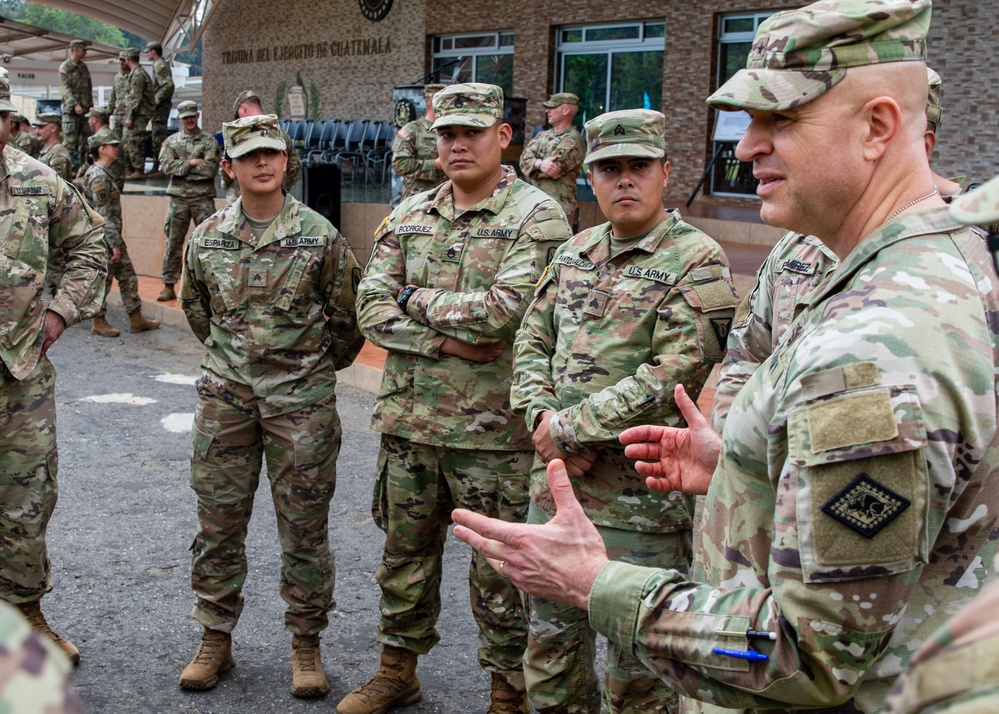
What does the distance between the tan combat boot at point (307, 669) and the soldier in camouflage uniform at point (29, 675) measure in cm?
326

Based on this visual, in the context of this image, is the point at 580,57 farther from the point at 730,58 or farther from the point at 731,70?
the point at 731,70

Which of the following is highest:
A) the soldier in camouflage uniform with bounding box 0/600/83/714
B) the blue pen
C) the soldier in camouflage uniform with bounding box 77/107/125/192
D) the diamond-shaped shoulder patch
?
the soldier in camouflage uniform with bounding box 77/107/125/192

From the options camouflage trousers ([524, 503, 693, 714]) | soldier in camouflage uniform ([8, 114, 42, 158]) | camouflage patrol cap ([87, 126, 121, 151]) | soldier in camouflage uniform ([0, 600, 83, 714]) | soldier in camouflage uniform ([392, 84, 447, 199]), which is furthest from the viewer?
soldier in camouflage uniform ([8, 114, 42, 158])

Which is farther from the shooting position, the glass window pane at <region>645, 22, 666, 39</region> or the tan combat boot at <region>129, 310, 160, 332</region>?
the glass window pane at <region>645, 22, 666, 39</region>

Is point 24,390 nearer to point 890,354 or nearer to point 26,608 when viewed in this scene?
point 26,608

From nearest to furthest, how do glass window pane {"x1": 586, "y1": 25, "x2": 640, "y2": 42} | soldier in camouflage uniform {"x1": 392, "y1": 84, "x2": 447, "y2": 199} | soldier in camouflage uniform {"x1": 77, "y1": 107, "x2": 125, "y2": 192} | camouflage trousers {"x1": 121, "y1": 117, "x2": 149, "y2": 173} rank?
soldier in camouflage uniform {"x1": 392, "y1": 84, "x2": 447, "y2": 199}
soldier in camouflage uniform {"x1": 77, "y1": 107, "x2": 125, "y2": 192}
camouflage trousers {"x1": 121, "y1": 117, "x2": 149, "y2": 173}
glass window pane {"x1": 586, "y1": 25, "x2": 640, "y2": 42}

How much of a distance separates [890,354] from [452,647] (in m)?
3.15

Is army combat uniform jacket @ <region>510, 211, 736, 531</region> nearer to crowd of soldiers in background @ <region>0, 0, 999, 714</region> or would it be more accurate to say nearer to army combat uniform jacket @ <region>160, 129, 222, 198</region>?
crowd of soldiers in background @ <region>0, 0, 999, 714</region>

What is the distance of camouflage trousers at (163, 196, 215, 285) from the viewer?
11492 mm

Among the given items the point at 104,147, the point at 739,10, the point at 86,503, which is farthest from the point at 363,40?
the point at 86,503

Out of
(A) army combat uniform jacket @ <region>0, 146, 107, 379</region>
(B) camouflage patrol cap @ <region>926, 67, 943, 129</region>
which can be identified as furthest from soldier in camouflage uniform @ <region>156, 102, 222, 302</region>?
(B) camouflage patrol cap @ <region>926, 67, 943, 129</region>

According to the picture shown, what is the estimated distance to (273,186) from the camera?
4070mm

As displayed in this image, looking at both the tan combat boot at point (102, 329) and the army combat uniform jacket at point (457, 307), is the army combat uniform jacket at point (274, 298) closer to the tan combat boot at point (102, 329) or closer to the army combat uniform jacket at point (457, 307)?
the army combat uniform jacket at point (457, 307)

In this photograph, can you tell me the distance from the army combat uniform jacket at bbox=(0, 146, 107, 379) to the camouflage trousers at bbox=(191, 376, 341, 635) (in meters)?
0.74
